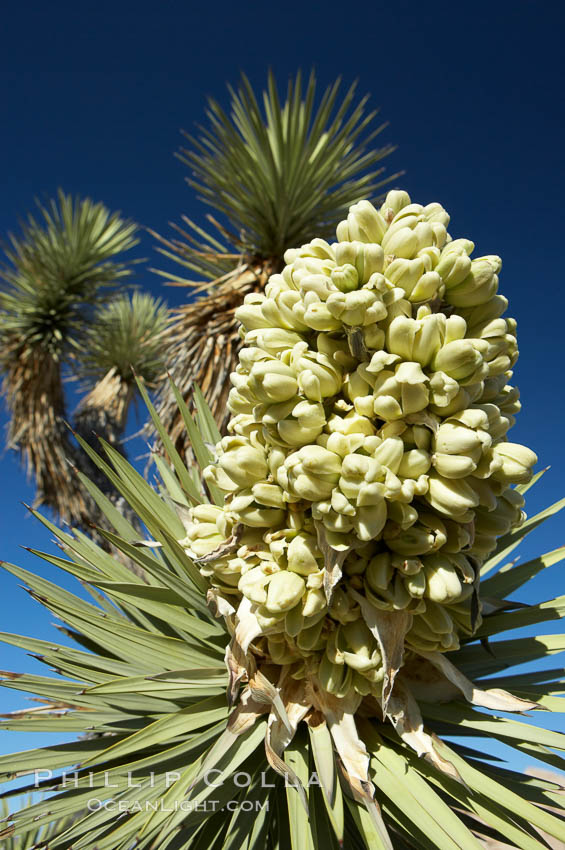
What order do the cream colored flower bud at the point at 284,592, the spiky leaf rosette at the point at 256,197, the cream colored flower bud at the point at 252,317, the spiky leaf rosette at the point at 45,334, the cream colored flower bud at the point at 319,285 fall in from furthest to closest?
the spiky leaf rosette at the point at 45,334 → the spiky leaf rosette at the point at 256,197 → the cream colored flower bud at the point at 252,317 → the cream colored flower bud at the point at 319,285 → the cream colored flower bud at the point at 284,592

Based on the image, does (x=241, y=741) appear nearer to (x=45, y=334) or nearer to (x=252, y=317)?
(x=252, y=317)

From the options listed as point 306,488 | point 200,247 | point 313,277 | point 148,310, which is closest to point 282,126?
point 200,247

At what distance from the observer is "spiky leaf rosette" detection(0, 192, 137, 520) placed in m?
7.33

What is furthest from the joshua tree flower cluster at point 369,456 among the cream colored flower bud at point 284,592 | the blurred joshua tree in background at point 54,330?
the blurred joshua tree in background at point 54,330

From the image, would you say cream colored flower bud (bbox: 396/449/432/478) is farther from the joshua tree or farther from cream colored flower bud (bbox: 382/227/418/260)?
cream colored flower bud (bbox: 382/227/418/260)

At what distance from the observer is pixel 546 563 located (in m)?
1.71

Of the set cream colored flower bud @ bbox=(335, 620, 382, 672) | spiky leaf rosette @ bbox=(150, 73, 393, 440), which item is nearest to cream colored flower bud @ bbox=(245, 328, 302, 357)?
cream colored flower bud @ bbox=(335, 620, 382, 672)

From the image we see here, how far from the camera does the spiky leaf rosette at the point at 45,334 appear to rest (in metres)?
7.33

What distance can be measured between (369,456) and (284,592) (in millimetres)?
300

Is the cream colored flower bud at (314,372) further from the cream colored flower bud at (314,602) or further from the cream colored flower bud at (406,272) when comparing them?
the cream colored flower bud at (314,602)

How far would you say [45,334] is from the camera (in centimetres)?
750

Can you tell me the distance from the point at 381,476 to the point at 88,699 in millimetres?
815

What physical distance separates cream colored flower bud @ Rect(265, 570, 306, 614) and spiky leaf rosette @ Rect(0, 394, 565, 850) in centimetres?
16

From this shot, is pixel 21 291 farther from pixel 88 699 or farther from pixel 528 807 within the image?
pixel 528 807
